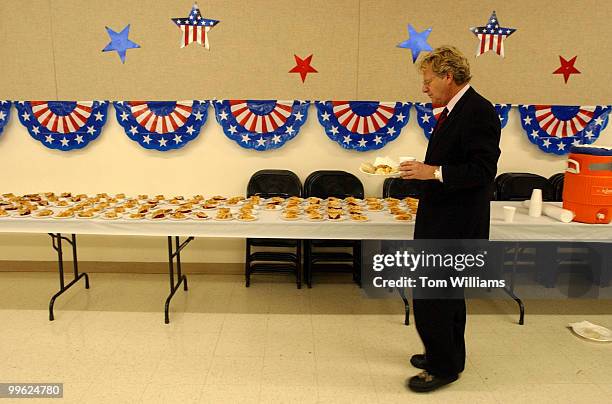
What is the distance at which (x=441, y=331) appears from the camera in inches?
96.9

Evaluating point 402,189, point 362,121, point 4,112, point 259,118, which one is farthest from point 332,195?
point 4,112

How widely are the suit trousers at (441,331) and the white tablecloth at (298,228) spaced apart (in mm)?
637

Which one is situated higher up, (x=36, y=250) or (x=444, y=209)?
(x=444, y=209)

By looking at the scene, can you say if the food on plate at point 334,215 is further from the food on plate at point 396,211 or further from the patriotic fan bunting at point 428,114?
the patriotic fan bunting at point 428,114

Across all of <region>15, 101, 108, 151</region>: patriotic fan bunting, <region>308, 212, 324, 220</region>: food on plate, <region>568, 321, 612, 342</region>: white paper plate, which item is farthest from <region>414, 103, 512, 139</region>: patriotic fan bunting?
<region>15, 101, 108, 151</region>: patriotic fan bunting

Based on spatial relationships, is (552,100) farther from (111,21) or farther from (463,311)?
(111,21)

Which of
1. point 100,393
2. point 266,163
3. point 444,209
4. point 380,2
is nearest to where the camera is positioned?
point 444,209

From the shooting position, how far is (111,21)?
420 cm

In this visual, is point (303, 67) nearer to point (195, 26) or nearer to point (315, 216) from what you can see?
point (195, 26)

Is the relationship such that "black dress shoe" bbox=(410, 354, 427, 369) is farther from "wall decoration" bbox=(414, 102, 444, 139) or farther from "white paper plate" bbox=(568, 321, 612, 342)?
"wall decoration" bbox=(414, 102, 444, 139)

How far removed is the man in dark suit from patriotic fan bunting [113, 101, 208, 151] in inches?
98.2

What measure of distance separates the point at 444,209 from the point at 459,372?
3.30 ft

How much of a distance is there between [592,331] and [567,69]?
2.40 meters

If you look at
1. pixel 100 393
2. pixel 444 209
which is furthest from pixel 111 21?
pixel 444 209
